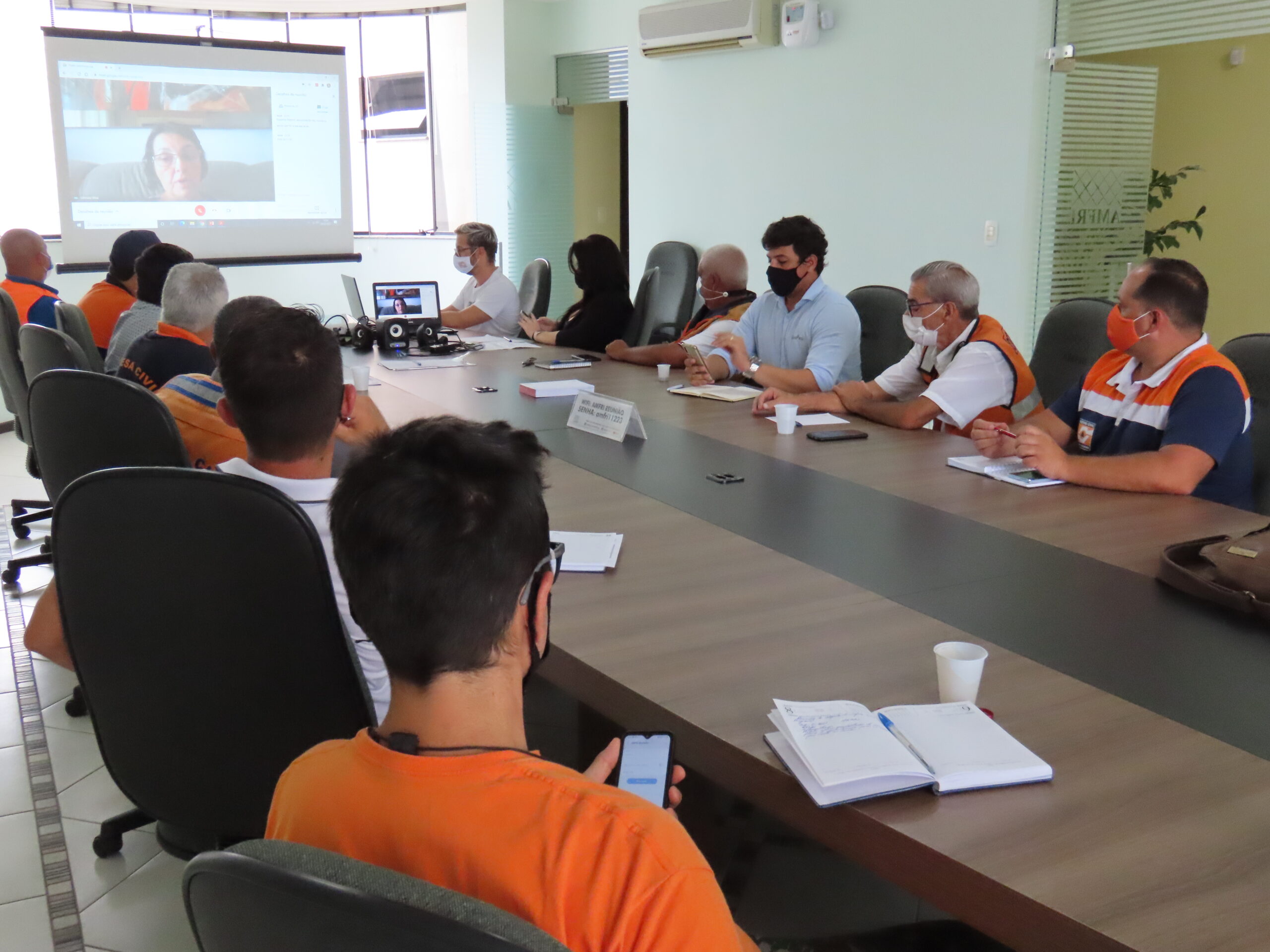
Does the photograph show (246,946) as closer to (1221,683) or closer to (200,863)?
(200,863)

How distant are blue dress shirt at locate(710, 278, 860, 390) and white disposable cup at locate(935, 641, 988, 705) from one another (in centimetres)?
244

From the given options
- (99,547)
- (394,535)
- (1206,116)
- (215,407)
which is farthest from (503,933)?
(1206,116)

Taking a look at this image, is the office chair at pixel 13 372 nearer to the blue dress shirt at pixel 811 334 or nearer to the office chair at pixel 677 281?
the blue dress shirt at pixel 811 334

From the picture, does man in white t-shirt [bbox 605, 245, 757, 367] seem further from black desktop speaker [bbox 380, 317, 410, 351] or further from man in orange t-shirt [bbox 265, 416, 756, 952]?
man in orange t-shirt [bbox 265, 416, 756, 952]

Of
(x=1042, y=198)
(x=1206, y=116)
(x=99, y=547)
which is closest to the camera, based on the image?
(x=99, y=547)

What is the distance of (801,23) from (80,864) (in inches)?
208

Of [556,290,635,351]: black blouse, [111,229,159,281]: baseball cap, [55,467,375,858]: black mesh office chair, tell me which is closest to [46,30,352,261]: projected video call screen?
[111,229,159,281]: baseball cap

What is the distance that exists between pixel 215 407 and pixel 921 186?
4037 millimetres

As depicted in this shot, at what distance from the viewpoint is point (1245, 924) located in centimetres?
93

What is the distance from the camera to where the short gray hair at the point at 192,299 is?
3061 mm

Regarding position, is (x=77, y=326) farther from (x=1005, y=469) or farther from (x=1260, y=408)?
(x=1260, y=408)

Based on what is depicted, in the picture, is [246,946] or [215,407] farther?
[215,407]

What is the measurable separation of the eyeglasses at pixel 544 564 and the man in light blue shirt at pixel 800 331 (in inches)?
108

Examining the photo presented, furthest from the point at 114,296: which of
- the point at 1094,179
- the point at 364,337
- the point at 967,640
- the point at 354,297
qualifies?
the point at 1094,179
